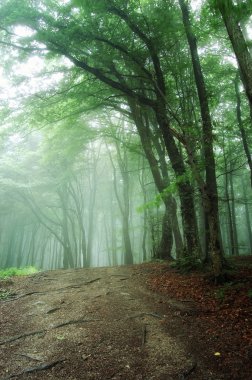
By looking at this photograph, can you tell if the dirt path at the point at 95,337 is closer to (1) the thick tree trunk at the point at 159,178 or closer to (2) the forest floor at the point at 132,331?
(2) the forest floor at the point at 132,331

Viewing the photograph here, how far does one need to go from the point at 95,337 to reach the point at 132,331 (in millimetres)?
697

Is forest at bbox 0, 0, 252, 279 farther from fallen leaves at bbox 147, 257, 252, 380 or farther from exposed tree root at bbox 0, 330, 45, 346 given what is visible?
exposed tree root at bbox 0, 330, 45, 346

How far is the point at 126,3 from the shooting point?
853cm

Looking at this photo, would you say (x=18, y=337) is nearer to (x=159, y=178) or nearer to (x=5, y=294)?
(x=5, y=294)

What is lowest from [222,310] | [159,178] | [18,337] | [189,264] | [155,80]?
[18,337]

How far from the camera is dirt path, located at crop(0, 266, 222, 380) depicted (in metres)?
4.05

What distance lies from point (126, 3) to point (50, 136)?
1082cm

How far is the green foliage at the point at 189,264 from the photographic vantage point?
367 inches

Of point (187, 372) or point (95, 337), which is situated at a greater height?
point (95, 337)

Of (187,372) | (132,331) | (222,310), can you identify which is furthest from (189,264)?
(187,372)

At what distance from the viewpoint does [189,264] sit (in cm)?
948

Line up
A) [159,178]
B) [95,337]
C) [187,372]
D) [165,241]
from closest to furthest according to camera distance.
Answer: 1. [187,372]
2. [95,337]
3. [159,178]
4. [165,241]

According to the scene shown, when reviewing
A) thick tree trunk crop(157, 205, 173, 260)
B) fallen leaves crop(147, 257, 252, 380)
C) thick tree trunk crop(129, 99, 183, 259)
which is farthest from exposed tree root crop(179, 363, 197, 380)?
thick tree trunk crop(157, 205, 173, 260)

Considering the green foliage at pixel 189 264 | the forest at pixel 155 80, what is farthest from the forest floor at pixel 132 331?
the forest at pixel 155 80
